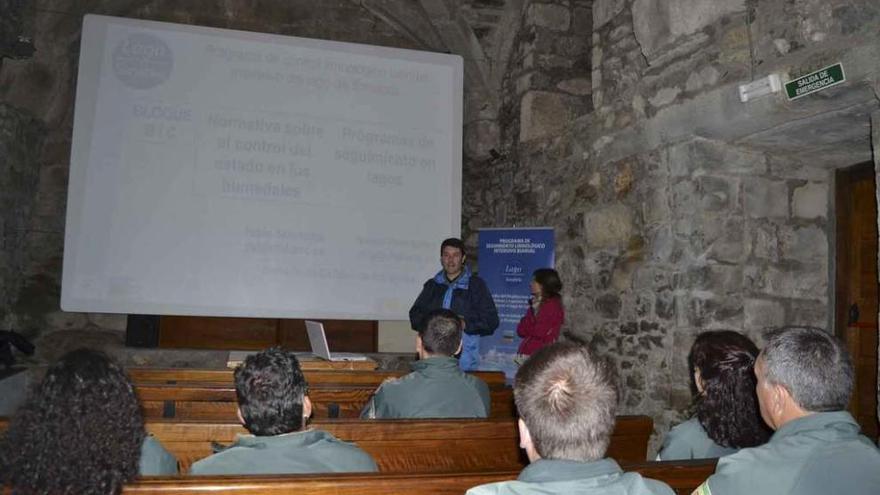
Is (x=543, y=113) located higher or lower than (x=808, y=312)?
higher

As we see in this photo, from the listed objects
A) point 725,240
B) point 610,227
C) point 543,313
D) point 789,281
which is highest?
point 610,227

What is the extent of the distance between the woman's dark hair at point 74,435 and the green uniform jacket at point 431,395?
1.33 metres

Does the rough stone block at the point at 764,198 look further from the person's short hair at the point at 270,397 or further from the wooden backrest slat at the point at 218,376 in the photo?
the person's short hair at the point at 270,397

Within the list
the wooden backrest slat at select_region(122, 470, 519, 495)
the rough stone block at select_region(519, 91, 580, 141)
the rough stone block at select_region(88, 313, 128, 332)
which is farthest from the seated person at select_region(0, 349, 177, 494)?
the rough stone block at select_region(88, 313, 128, 332)

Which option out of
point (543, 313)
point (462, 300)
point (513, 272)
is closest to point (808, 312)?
point (543, 313)

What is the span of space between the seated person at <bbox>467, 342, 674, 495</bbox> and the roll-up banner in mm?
3932

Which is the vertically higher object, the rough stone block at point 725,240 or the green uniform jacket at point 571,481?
Answer: the rough stone block at point 725,240

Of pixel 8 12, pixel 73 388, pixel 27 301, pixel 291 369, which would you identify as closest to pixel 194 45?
pixel 8 12

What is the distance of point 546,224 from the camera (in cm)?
532

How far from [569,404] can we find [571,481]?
12 cm

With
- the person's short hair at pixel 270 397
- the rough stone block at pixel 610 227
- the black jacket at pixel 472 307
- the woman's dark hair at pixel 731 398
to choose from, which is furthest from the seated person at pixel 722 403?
the rough stone block at pixel 610 227

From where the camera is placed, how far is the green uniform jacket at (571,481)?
1122mm

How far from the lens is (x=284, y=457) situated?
1594mm

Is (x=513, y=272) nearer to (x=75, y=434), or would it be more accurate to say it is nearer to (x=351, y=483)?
(x=351, y=483)
